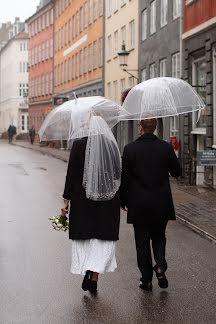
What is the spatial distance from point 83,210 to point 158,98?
7.26 ft

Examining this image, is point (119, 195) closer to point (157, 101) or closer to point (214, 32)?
point (157, 101)

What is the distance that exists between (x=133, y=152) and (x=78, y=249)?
1083 millimetres

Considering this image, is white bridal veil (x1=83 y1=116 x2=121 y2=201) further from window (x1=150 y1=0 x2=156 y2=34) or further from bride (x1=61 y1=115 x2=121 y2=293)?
window (x1=150 y1=0 x2=156 y2=34)

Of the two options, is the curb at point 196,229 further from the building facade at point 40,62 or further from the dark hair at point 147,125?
the building facade at point 40,62

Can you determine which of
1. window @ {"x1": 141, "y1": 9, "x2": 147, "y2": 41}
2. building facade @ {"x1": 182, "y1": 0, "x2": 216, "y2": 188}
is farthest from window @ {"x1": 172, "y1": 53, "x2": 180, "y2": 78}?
window @ {"x1": 141, "y1": 9, "x2": 147, "y2": 41}

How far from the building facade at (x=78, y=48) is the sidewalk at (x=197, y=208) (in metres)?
26.8

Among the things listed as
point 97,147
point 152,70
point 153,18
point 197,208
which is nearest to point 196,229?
point 197,208

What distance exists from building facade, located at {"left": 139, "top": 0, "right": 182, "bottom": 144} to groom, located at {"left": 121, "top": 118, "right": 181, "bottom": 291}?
53.9 ft

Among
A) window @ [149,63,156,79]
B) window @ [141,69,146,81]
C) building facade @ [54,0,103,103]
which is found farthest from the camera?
building facade @ [54,0,103,103]

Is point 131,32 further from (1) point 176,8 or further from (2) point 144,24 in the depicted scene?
(1) point 176,8

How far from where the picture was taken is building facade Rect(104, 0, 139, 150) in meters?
35.5

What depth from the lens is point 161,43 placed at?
2809cm

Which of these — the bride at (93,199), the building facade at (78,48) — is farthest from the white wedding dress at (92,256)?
the building facade at (78,48)

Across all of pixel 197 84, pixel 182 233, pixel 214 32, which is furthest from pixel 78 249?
pixel 197 84
